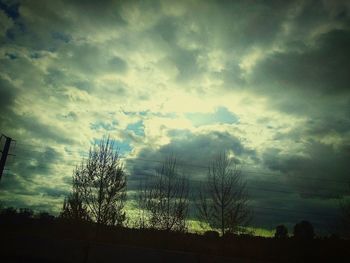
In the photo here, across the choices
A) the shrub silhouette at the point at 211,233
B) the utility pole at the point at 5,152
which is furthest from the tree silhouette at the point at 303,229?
the utility pole at the point at 5,152

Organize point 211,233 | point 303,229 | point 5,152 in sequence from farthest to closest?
1. point 303,229
2. point 5,152
3. point 211,233

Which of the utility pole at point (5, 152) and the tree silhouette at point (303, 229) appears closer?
the utility pole at point (5, 152)

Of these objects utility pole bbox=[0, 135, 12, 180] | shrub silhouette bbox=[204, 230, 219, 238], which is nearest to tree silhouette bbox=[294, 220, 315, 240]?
shrub silhouette bbox=[204, 230, 219, 238]

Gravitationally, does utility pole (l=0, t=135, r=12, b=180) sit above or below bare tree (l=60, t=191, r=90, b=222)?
above

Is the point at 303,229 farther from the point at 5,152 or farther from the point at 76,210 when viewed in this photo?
the point at 5,152

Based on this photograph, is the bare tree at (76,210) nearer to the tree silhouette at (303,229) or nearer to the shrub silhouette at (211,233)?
the shrub silhouette at (211,233)

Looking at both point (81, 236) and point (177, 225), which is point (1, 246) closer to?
point (81, 236)

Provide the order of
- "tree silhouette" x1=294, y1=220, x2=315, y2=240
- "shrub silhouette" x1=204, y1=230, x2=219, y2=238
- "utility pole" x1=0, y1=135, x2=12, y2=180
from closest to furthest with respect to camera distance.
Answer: "shrub silhouette" x1=204, y1=230, x2=219, y2=238
"utility pole" x1=0, y1=135, x2=12, y2=180
"tree silhouette" x1=294, y1=220, x2=315, y2=240

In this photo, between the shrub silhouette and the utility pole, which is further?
the utility pole

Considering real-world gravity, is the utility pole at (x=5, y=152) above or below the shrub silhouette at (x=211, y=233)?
above

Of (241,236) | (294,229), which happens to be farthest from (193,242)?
(294,229)

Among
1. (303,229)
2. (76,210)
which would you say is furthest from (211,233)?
(303,229)

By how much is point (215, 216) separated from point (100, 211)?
1106 cm

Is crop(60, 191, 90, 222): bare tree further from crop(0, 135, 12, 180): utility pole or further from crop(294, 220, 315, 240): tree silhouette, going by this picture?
crop(294, 220, 315, 240): tree silhouette
